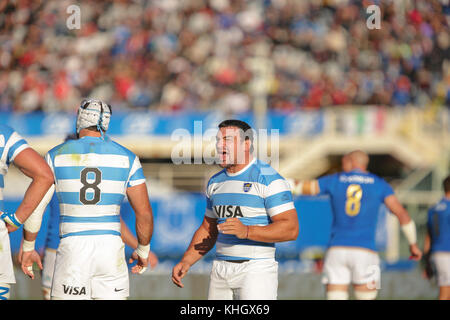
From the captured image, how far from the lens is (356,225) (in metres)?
8.77

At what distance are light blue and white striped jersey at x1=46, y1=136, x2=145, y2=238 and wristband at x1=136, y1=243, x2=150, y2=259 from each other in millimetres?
352

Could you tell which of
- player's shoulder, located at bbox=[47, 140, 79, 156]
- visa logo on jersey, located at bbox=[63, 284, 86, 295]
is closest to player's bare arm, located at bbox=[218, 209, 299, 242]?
visa logo on jersey, located at bbox=[63, 284, 86, 295]

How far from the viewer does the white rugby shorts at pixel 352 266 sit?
8758 mm

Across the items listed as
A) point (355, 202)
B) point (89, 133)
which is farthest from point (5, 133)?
point (355, 202)

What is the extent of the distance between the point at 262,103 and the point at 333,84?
10.3 ft

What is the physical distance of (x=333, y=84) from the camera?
20.9 meters

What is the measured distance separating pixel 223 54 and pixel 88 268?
672 inches

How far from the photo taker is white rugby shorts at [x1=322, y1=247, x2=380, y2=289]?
8.76m

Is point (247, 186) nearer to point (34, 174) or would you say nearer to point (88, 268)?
point (88, 268)

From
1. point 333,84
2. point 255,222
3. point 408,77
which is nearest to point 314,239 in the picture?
point 333,84

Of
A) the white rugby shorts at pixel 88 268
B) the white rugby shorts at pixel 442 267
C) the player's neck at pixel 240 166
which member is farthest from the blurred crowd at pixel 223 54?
→ the white rugby shorts at pixel 88 268

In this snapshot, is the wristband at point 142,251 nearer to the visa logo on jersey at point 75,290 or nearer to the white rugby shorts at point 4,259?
the visa logo on jersey at point 75,290

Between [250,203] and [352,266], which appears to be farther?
[352,266]

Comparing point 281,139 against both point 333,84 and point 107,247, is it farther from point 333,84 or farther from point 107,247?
point 107,247
